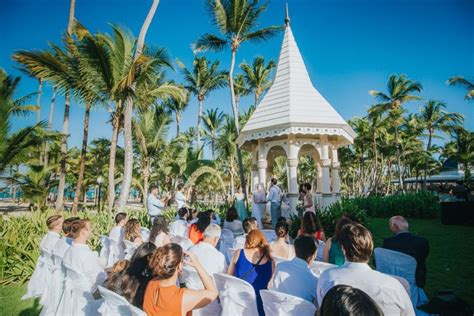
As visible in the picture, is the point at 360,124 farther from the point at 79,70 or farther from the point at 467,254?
the point at 79,70

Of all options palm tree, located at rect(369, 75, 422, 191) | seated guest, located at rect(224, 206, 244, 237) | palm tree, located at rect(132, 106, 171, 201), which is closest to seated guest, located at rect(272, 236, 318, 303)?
seated guest, located at rect(224, 206, 244, 237)

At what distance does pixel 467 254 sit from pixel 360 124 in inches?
1007

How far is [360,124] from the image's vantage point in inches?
1186

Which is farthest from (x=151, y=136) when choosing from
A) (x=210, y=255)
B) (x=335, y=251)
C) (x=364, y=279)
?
(x=364, y=279)

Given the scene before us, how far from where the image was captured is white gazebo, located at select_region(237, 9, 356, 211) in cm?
909

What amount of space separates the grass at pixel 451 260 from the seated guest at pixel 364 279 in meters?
3.32

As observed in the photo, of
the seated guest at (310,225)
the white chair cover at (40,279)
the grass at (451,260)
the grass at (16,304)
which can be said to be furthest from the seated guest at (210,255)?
the grass at (451,260)

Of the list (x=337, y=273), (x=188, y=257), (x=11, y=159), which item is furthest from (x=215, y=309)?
(x=11, y=159)

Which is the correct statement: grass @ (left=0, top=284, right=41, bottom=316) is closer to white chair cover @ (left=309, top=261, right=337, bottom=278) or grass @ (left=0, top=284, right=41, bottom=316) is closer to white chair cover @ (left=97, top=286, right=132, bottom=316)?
white chair cover @ (left=97, top=286, right=132, bottom=316)

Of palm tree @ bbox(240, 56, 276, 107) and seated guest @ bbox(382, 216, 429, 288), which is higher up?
palm tree @ bbox(240, 56, 276, 107)

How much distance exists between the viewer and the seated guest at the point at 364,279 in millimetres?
1896

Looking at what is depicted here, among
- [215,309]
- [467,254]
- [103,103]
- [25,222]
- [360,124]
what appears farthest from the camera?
[360,124]

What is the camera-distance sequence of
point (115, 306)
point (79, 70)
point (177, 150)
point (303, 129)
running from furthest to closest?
point (177, 150)
point (79, 70)
point (303, 129)
point (115, 306)

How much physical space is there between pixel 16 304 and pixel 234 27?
15469mm
